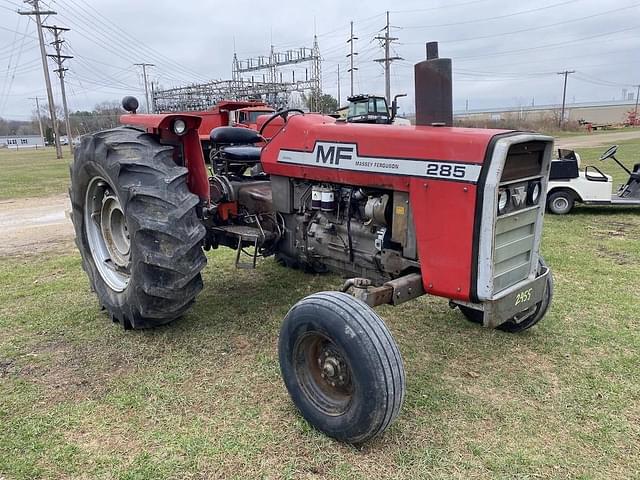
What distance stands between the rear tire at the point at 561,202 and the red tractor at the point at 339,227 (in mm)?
5129

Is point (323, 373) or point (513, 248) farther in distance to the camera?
point (513, 248)

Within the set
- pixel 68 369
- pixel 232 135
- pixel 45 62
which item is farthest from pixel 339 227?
pixel 45 62

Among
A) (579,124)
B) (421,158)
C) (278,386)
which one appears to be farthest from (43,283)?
(579,124)

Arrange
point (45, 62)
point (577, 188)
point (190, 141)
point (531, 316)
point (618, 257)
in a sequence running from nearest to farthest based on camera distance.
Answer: point (531, 316)
point (190, 141)
point (618, 257)
point (577, 188)
point (45, 62)

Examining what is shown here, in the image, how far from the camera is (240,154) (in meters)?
4.44

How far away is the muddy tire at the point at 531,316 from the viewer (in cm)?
349

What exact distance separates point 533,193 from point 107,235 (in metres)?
3.22

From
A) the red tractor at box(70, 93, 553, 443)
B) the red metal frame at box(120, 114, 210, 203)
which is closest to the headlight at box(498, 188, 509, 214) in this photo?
the red tractor at box(70, 93, 553, 443)

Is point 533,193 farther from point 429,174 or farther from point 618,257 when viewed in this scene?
point 618,257

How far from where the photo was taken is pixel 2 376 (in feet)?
10.6

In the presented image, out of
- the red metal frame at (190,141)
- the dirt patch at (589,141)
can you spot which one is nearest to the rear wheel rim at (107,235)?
the red metal frame at (190,141)

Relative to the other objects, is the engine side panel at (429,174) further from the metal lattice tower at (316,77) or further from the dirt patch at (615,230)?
the metal lattice tower at (316,77)

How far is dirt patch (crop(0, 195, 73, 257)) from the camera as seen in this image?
22.0 ft

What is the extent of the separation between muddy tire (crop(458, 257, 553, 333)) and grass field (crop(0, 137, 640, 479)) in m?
0.07
